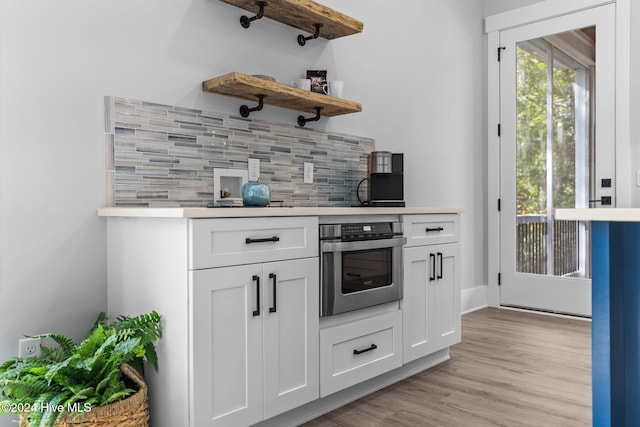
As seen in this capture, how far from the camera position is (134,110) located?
219cm

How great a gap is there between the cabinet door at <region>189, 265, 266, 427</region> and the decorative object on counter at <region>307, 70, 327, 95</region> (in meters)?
1.35

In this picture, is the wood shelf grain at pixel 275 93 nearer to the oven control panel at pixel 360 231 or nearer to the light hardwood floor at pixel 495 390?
the oven control panel at pixel 360 231

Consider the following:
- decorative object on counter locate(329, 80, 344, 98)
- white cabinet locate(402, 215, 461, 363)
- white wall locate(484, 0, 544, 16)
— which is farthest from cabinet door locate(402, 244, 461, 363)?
white wall locate(484, 0, 544, 16)

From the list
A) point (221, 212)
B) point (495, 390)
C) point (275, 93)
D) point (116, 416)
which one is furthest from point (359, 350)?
point (275, 93)

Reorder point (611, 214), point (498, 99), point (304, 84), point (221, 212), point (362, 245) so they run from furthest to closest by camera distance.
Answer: point (498, 99) < point (304, 84) < point (362, 245) < point (221, 212) < point (611, 214)

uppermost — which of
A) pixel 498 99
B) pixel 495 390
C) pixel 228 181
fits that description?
pixel 498 99

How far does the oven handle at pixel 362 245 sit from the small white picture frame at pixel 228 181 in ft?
1.82

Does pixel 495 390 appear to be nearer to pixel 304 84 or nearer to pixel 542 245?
pixel 304 84

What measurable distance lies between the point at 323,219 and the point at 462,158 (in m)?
2.52

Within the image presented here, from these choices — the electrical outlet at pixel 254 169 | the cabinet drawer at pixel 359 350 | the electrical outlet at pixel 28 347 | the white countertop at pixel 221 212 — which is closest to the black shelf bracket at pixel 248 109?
the electrical outlet at pixel 254 169

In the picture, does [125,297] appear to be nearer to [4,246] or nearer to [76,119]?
[4,246]

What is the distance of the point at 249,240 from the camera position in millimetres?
1849

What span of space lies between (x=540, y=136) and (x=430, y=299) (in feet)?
7.53

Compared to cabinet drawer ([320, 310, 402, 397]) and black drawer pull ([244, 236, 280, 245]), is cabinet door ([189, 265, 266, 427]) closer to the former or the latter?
black drawer pull ([244, 236, 280, 245])
